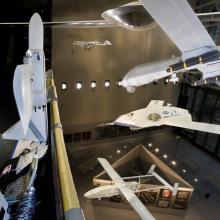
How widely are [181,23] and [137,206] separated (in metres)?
3.68

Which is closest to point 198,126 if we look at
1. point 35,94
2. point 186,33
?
point 186,33

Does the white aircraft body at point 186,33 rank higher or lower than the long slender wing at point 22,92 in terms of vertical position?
higher

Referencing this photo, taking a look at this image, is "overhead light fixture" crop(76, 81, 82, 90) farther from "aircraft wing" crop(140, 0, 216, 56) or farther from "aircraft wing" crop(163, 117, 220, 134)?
"aircraft wing" crop(140, 0, 216, 56)

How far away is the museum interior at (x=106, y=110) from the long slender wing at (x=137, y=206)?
0.03 metres

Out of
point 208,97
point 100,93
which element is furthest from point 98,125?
point 208,97

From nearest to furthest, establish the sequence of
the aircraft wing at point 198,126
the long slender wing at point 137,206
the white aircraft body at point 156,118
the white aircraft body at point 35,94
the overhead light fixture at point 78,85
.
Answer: the white aircraft body at point 35,94 < the long slender wing at point 137,206 < the aircraft wing at point 198,126 < the white aircraft body at point 156,118 < the overhead light fixture at point 78,85

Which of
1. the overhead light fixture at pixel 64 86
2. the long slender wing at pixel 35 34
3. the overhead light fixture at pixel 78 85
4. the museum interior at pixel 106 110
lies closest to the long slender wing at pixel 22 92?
the museum interior at pixel 106 110

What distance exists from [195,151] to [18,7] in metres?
9.17

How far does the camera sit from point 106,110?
966 centimetres

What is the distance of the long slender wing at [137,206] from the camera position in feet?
12.4

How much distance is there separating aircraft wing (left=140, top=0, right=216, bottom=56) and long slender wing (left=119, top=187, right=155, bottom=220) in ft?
10.5

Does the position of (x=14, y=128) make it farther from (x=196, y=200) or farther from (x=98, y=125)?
(x=98, y=125)

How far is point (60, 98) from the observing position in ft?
28.0

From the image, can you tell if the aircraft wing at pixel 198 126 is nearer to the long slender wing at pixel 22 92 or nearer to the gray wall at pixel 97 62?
the long slender wing at pixel 22 92
